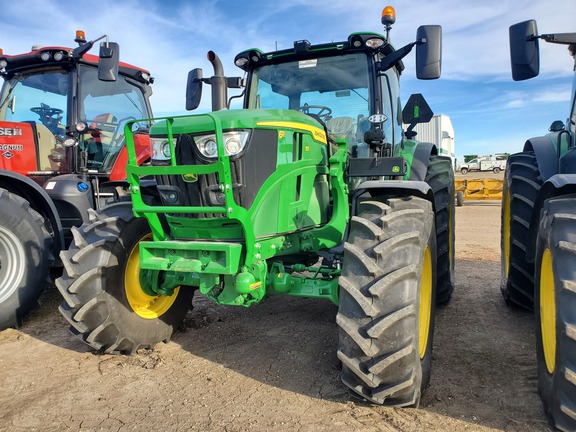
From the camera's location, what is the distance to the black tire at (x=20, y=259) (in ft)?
13.6

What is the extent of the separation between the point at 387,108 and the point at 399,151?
56 centimetres

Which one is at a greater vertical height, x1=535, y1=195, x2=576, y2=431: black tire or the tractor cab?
the tractor cab

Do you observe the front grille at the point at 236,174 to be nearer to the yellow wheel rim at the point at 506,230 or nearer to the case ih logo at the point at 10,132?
the yellow wheel rim at the point at 506,230

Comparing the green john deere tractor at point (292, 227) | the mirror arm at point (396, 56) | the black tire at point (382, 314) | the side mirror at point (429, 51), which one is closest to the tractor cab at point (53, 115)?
the green john deere tractor at point (292, 227)

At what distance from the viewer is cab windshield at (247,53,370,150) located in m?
4.00

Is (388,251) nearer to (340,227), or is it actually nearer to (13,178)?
(340,227)

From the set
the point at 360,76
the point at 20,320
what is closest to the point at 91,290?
the point at 20,320

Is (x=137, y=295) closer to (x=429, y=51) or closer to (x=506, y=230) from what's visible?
(x=429, y=51)

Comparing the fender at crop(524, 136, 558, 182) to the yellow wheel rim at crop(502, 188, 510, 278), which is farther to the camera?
the yellow wheel rim at crop(502, 188, 510, 278)

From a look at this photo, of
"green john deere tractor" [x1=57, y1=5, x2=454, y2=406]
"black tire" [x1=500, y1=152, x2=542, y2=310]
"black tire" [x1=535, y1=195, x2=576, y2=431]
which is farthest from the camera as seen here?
"black tire" [x1=500, y1=152, x2=542, y2=310]

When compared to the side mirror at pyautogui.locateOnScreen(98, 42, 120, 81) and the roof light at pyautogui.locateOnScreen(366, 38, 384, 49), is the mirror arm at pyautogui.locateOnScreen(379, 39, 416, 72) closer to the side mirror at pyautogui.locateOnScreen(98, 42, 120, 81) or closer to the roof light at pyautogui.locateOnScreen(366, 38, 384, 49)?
the roof light at pyautogui.locateOnScreen(366, 38, 384, 49)

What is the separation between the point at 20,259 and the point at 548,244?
427 centimetres

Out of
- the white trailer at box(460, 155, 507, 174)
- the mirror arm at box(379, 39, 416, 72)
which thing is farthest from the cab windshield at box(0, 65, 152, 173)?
the white trailer at box(460, 155, 507, 174)

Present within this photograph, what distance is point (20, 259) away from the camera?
4.29m
